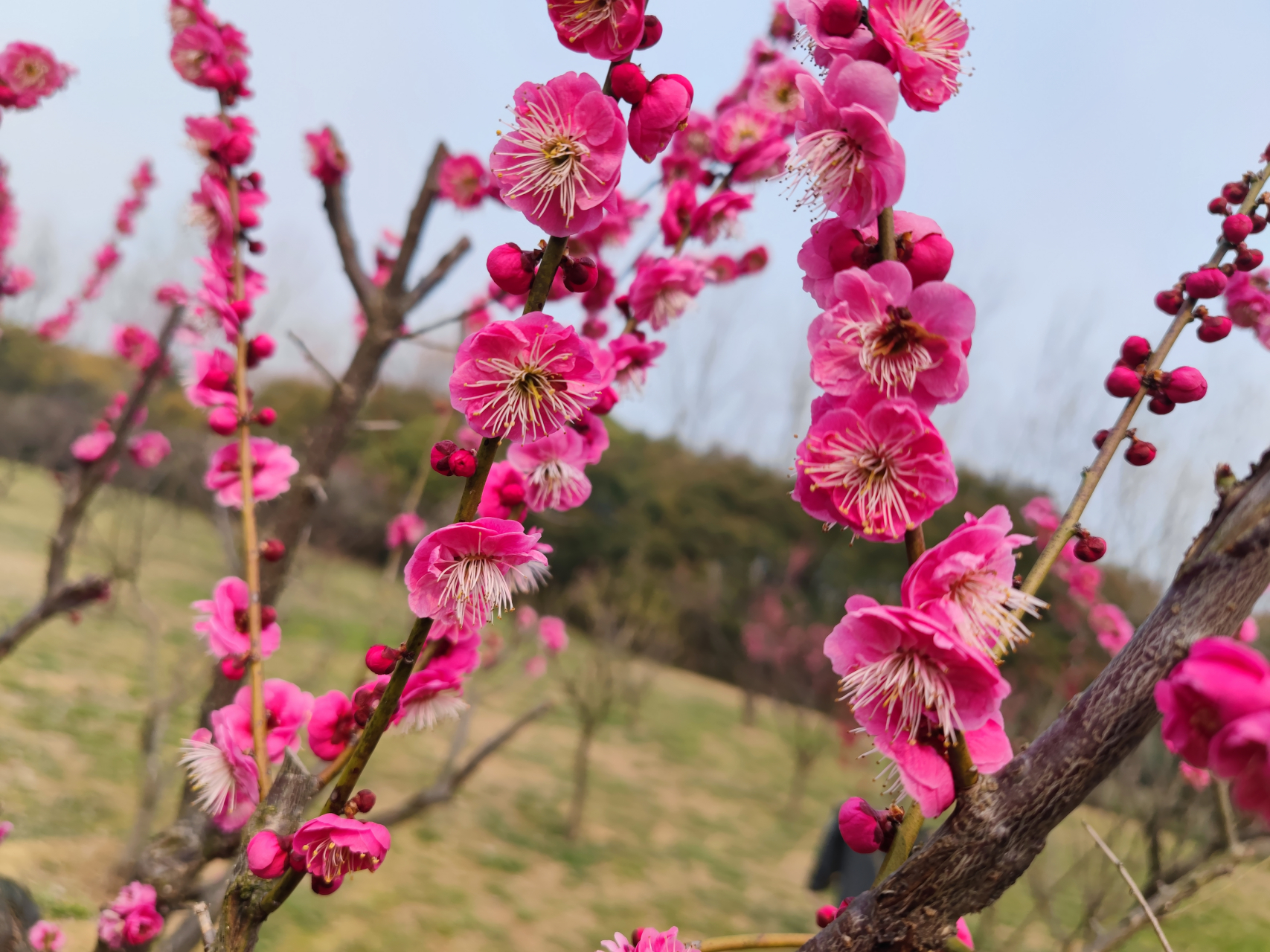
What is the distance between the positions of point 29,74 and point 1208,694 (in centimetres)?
235

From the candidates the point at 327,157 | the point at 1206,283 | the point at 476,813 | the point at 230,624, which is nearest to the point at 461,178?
the point at 327,157

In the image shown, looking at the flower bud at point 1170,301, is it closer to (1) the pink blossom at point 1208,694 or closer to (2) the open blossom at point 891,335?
(2) the open blossom at point 891,335

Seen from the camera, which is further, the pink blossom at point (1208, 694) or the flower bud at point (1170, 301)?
the flower bud at point (1170, 301)

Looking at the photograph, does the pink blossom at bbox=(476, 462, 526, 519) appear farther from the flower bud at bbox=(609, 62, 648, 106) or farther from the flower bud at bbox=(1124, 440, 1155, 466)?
the flower bud at bbox=(1124, 440, 1155, 466)

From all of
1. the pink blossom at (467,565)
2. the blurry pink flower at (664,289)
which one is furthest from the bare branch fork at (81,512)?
the pink blossom at (467,565)

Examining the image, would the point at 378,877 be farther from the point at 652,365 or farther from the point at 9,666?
the point at 652,365

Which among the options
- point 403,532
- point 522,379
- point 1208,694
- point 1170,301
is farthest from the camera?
point 403,532

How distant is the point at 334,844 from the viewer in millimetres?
639

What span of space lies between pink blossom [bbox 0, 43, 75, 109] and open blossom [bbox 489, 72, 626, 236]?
1.71 metres

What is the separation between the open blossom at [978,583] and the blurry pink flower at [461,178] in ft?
5.79

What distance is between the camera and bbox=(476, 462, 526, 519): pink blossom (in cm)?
77

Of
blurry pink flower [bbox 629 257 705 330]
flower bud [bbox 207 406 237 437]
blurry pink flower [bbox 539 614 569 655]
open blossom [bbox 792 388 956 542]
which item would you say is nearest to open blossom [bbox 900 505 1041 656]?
open blossom [bbox 792 388 956 542]

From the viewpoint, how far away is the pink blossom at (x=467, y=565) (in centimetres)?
61

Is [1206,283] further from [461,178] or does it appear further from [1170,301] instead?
[461,178]
